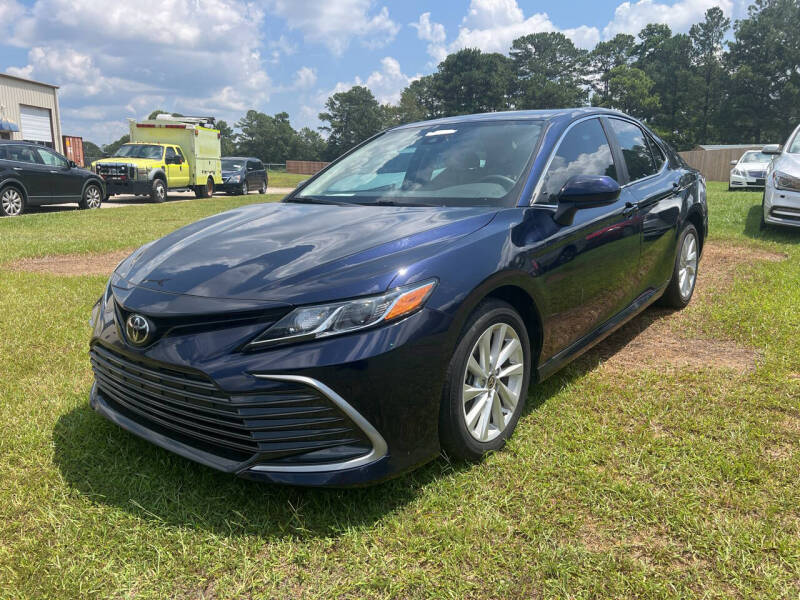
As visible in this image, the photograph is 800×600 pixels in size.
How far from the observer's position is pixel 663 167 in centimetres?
448

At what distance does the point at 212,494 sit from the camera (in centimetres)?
242

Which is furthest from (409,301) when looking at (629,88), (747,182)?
(629,88)

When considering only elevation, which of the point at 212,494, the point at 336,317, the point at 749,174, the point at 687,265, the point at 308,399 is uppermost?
the point at 749,174

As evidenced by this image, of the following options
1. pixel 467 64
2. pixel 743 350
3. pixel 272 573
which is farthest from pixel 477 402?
pixel 467 64

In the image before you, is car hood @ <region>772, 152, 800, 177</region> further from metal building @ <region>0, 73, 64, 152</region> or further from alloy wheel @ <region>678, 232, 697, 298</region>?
metal building @ <region>0, 73, 64, 152</region>

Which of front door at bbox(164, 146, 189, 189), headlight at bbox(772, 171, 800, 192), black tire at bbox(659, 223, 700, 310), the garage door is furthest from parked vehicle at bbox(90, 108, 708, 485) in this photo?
the garage door

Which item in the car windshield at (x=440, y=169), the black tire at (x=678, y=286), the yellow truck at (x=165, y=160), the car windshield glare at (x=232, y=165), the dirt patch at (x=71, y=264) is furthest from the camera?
the car windshield glare at (x=232, y=165)

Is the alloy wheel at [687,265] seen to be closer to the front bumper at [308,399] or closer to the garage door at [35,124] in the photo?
the front bumper at [308,399]

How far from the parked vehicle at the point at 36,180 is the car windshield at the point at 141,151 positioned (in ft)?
12.2

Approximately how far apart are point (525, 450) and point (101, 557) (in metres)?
1.76

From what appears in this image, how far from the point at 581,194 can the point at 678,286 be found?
2.32 m

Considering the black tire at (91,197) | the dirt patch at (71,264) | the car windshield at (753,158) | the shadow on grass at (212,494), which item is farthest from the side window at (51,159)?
the car windshield at (753,158)

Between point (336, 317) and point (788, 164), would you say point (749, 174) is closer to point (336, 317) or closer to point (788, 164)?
point (788, 164)

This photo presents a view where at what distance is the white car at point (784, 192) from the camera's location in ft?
24.7
